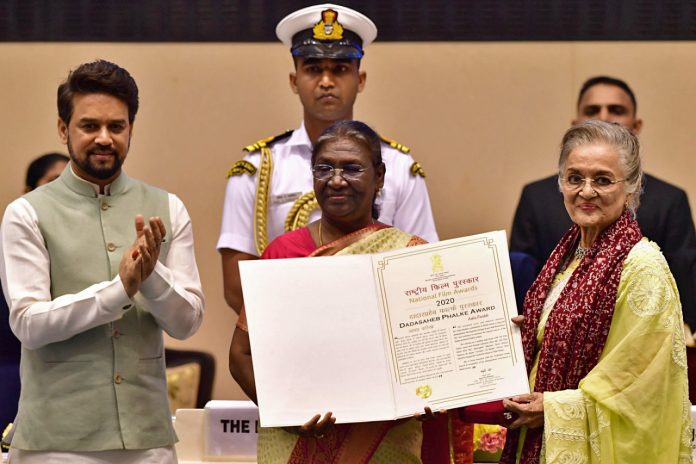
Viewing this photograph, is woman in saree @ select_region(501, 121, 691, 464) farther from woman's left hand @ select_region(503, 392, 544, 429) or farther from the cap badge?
the cap badge

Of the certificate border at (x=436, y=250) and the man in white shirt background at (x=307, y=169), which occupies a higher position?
the man in white shirt background at (x=307, y=169)

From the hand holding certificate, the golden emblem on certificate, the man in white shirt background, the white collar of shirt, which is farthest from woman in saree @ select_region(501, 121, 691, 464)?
the white collar of shirt

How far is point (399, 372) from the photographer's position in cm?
328

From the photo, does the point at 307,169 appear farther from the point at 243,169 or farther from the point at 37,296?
the point at 37,296

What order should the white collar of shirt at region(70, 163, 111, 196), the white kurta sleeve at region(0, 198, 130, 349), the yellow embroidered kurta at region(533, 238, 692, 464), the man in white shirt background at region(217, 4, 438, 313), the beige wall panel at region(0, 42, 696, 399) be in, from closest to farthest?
the yellow embroidered kurta at region(533, 238, 692, 464) < the white kurta sleeve at region(0, 198, 130, 349) < the white collar of shirt at region(70, 163, 111, 196) < the man in white shirt background at region(217, 4, 438, 313) < the beige wall panel at region(0, 42, 696, 399)

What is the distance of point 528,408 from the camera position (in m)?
3.29

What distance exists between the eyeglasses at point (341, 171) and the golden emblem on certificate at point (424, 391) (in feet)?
2.03

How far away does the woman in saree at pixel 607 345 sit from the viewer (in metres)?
3.24

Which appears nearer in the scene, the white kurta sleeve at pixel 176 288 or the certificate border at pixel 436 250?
the certificate border at pixel 436 250

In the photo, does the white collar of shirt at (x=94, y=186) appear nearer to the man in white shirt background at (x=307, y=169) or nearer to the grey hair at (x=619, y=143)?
the man in white shirt background at (x=307, y=169)

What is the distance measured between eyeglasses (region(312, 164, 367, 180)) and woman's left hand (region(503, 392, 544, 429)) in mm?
752

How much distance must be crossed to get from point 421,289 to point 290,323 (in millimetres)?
367

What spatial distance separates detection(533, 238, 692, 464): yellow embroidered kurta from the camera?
3.23 meters

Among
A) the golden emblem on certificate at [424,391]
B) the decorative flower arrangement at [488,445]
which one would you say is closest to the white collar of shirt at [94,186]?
the golden emblem on certificate at [424,391]
